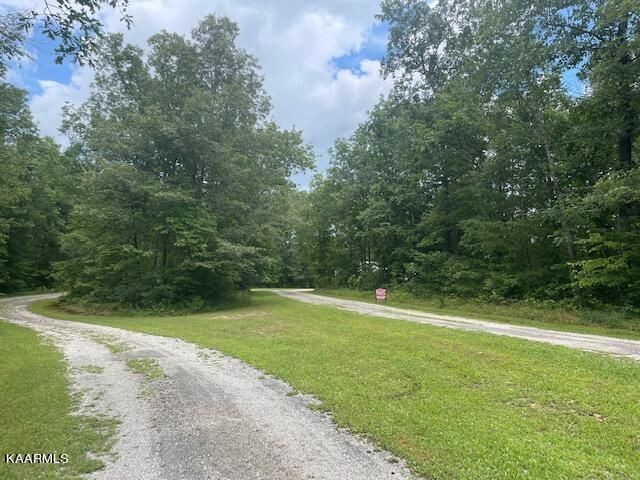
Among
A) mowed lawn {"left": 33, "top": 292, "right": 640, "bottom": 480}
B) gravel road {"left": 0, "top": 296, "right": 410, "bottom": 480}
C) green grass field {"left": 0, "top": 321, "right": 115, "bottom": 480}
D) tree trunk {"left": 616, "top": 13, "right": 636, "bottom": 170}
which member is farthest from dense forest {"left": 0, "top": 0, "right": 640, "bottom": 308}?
gravel road {"left": 0, "top": 296, "right": 410, "bottom": 480}

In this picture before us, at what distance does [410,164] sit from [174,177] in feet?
47.4

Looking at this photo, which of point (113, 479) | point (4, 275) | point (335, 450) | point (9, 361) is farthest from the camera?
point (4, 275)

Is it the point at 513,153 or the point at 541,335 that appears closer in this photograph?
the point at 541,335

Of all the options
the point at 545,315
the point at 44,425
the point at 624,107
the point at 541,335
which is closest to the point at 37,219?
the point at 44,425

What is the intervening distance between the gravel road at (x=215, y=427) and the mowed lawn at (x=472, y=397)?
0.43 metres

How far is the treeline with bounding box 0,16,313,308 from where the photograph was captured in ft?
69.8

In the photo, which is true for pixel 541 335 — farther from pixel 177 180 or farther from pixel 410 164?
pixel 177 180

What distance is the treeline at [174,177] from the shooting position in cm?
2127

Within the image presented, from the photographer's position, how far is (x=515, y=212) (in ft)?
64.5

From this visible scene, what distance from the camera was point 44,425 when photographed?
5.07 m

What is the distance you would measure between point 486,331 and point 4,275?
37.1 m

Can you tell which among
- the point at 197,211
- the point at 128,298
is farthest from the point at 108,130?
the point at 128,298

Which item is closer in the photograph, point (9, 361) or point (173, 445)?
point (173, 445)

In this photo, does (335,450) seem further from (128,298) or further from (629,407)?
(128,298)
